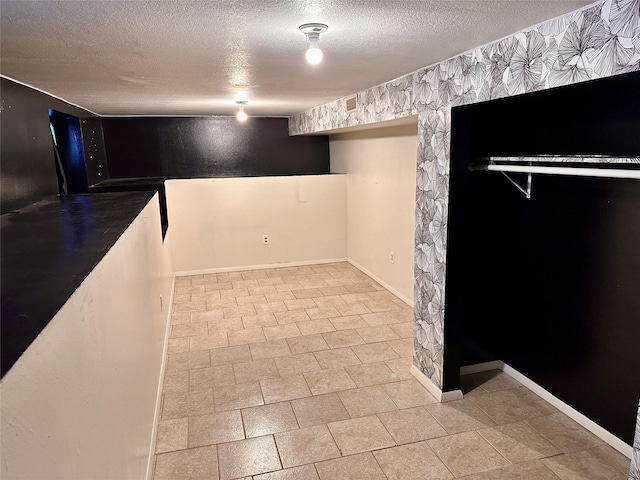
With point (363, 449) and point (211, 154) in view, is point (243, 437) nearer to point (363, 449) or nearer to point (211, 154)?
point (363, 449)

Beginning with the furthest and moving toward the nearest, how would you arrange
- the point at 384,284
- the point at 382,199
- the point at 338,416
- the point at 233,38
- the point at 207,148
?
the point at 207,148 < the point at 384,284 < the point at 382,199 < the point at 338,416 < the point at 233,38

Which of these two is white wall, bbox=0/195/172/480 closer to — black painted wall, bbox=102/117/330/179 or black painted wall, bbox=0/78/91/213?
black painted wall, bbox=0/78/91/213

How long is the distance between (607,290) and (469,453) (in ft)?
3.74

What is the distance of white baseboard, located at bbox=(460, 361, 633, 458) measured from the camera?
7.42 feet

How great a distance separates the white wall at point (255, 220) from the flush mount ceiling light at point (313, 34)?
4.09 m

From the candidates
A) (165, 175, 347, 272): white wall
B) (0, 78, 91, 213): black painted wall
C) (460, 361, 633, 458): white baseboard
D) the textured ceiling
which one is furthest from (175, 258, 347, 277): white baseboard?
(460, 361, 633, 458): white baseboard

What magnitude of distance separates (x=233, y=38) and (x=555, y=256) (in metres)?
2.20

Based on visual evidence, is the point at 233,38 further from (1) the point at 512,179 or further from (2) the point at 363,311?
(2) the point at 363,311

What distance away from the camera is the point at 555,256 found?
8.62 ft

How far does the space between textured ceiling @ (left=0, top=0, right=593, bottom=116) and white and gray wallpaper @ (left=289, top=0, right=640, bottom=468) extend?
0.08 meters

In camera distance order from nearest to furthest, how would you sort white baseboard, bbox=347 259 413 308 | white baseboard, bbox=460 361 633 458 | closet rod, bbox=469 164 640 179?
closet rod, bbox=469 164 640 179
white baseboard, bbox=460 361 633 458
white baseboard, bbox=347 259 413 308

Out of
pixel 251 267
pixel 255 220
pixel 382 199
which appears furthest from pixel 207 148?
pixel 382 199

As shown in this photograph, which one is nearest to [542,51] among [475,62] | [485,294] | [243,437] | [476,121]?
[475,62]

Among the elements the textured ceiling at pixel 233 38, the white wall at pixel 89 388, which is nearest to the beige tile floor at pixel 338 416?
the white wall at pixel 89 388
